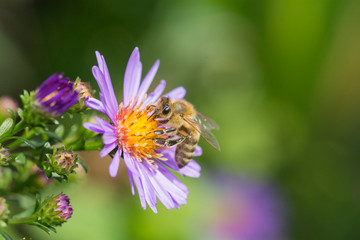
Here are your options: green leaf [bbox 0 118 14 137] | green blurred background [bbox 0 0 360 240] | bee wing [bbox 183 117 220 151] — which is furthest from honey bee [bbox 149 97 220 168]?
green blurred background [bbox 0 0 360 240]

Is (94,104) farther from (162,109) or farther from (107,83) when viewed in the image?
(162,109)

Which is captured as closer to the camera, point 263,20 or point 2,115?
point 2,115

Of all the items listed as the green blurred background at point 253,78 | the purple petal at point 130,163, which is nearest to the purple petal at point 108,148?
the purple petal at point 130,163

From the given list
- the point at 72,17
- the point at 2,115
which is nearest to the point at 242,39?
the point at 72,17

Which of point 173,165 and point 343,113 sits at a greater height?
point 173,165

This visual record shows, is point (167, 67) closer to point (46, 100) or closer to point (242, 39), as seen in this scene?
point (242, 39)

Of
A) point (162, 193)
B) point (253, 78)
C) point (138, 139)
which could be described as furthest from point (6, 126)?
point (253, 78)
